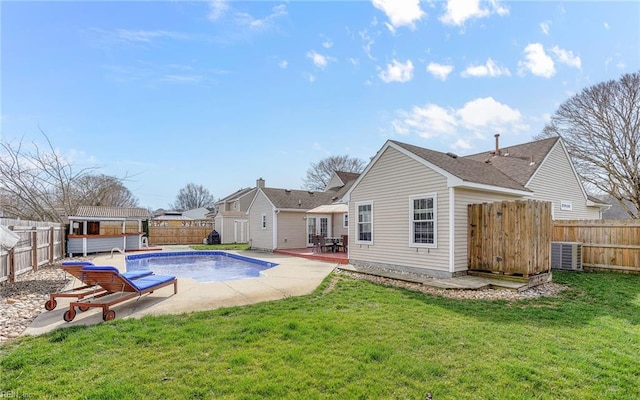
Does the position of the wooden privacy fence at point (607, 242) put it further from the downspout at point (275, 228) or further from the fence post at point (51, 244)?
the fence post at point (51, 244)

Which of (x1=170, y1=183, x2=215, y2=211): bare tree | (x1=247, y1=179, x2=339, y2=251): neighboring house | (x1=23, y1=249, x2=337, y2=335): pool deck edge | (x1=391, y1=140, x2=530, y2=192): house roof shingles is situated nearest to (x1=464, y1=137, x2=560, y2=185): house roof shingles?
(x1=391, y1=140, x2=530, y2=192): house roof shingles

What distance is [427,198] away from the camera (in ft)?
31.7

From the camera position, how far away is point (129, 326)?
16.6 feet

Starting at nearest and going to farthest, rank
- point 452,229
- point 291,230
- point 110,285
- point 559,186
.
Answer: point 110,285 < point 452,229 < point 559,186 < point 291,230

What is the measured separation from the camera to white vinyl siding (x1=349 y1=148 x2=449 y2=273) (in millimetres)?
9258

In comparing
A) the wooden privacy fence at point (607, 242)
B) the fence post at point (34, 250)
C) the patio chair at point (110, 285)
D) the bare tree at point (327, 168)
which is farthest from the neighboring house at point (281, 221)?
the bare tree at point (327, 168)

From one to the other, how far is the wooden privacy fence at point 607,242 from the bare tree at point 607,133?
16.4 metres

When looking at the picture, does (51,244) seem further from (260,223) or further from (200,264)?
(260,223)

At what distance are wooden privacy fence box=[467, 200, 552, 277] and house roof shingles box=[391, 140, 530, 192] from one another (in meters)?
1.00

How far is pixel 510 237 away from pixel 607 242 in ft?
15.6

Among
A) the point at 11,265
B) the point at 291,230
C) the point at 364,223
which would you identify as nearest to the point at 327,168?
the point at 291,230

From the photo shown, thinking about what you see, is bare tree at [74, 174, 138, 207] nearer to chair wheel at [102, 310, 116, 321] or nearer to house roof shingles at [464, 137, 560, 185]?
chair wheel at [102, 310, 116, 321]

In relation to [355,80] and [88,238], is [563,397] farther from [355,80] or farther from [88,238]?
[88,238]

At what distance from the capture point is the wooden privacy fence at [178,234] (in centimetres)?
2519
